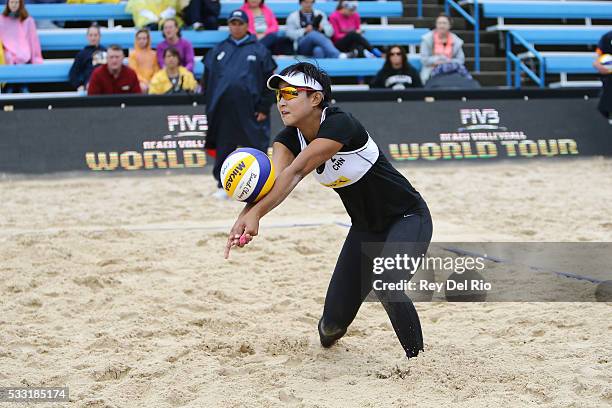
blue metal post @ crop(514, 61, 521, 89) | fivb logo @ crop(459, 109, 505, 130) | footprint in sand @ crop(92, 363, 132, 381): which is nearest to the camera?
footprint in sand @ crop(92, 363, 132, 381)

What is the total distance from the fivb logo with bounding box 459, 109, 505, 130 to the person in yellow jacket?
377cm

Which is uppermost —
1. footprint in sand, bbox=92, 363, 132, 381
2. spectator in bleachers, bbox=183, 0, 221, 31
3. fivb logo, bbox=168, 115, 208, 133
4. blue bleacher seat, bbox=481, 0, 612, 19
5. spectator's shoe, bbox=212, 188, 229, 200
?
spectator in bleachers, bbox=183, 0, 221, 31

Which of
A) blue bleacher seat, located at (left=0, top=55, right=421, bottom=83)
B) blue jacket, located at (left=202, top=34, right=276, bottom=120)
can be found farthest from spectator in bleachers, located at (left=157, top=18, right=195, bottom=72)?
blue jacket, located at (left=202, top=34, right=276, bottom=120)

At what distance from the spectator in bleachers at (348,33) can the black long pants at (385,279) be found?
9308 mm

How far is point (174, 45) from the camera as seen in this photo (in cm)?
1227

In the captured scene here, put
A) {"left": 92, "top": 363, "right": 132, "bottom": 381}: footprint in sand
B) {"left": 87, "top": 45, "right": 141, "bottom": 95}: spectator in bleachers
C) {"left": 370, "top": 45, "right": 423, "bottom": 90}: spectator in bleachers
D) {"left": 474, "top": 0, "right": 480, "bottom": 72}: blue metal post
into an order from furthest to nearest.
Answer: {"left": 474, "top": 0, "right": 480, "bottom": 72}: blue metal post < {"left": 370, "top": 45, "right": 423, "bottom": 90}: spectator in bleachers < {"left": 87, "top": 45, "right": 141, "bottom": 95}: spectator in bleachers < {"left": 92, "top": 363, "right": 132, "bottom": 381}: footprint in sand

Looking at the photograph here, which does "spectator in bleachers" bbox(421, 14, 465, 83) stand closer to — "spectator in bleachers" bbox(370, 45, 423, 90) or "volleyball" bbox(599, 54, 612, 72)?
"spectator in bleachers" bbox(370, 45, 423, 90)

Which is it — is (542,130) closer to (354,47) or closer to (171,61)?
(354,47)

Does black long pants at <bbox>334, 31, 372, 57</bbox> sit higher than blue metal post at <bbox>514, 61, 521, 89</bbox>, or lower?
higher

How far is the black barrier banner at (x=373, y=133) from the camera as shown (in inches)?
434

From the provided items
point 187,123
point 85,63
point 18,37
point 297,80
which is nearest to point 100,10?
point 18,37

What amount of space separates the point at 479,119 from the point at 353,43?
8.71 ft

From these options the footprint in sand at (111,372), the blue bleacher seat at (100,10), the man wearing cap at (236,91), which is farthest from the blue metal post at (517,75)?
the footprint in sand at (111,372)

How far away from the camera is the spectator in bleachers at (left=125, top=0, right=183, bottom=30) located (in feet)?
43.3
